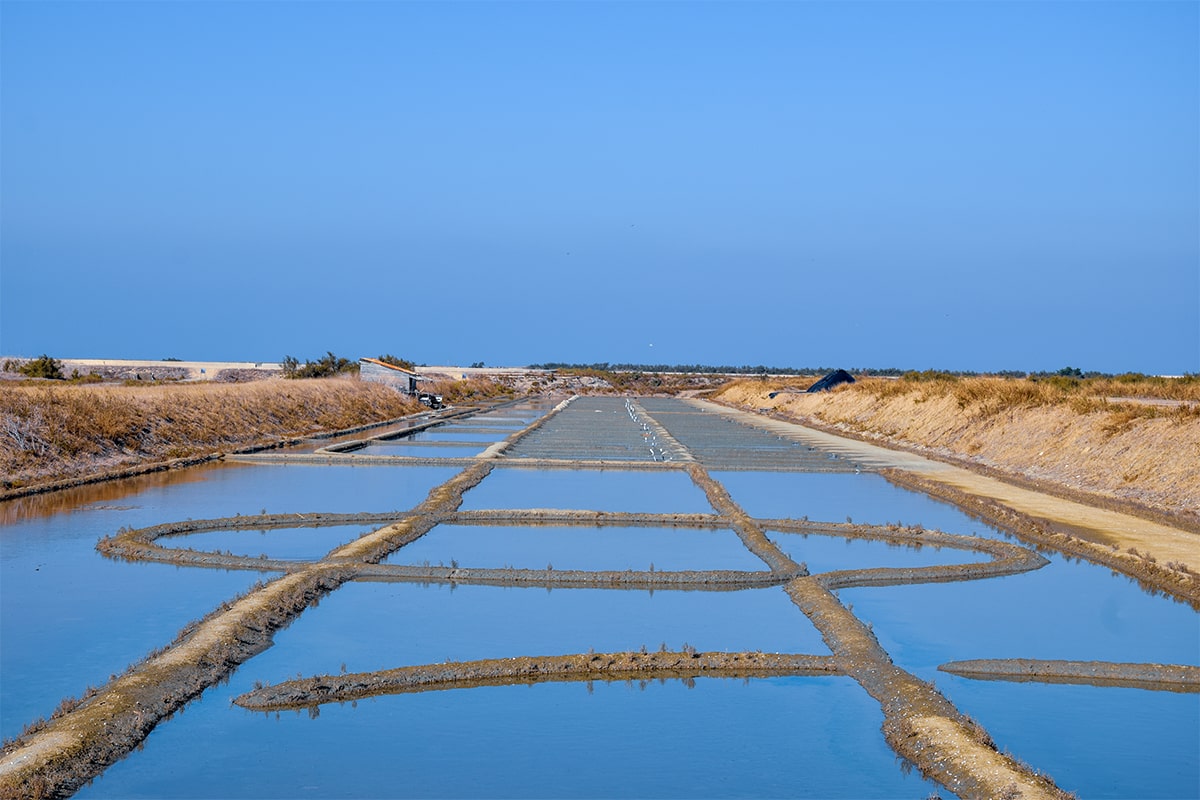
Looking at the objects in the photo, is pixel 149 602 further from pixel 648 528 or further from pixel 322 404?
pixel 322 404

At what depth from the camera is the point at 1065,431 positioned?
18.6 meters

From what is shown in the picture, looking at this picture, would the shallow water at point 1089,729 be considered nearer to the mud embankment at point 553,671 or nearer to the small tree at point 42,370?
the mud embankment at point 553,671

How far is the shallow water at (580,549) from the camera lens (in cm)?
974

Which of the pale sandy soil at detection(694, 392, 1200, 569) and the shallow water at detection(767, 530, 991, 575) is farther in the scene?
the pale sandy soil at detection(694, 392, 1200, 569)

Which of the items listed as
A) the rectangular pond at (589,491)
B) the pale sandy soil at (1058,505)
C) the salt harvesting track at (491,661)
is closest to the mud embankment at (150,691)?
the salt harvesting track at (491,661)

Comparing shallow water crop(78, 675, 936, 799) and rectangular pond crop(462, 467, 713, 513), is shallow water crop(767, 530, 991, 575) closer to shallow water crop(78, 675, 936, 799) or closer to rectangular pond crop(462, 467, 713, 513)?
rectangular pond crop(462, 467, 713, 513)

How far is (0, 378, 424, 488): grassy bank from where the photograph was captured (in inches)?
582

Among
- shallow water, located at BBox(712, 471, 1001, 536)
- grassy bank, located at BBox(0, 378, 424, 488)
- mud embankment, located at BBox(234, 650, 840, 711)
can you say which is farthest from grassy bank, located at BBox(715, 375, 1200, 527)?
grassy bank, located at BBox(0, 378, 424, 488)

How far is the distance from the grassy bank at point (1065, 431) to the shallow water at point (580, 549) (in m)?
5.62

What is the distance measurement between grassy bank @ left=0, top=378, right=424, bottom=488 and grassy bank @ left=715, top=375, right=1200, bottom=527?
44.5ft

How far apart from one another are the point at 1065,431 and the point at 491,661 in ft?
48.7

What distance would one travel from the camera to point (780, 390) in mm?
51031

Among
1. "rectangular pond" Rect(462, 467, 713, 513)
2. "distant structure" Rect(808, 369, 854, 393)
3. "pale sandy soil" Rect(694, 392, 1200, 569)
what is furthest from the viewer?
"distant structure" Rect(808, 369, 854, 393)

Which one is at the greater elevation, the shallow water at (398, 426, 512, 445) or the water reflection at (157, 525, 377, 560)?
the shallow water at (398, 426, 512, 445)
